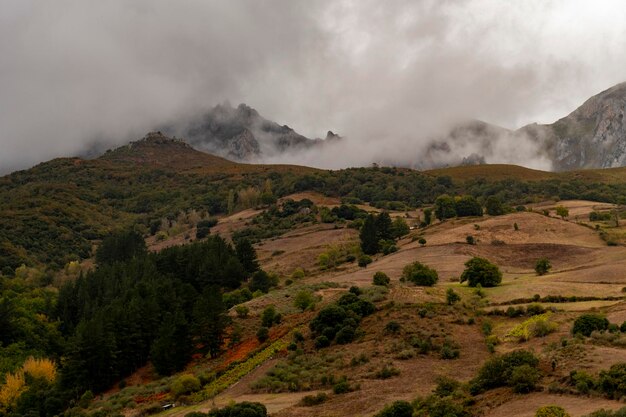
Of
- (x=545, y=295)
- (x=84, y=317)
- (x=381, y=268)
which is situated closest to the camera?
(x=545, y=295)

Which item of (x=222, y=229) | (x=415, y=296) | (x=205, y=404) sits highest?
(x=222, y=229)

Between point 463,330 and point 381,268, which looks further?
point 381,268

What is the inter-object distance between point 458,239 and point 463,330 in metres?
62.5

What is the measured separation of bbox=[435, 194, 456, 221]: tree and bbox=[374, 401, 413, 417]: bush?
376ft

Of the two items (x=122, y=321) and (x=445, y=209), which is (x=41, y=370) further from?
(x=445, y=209)

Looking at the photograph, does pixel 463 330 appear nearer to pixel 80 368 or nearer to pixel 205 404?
pixel 205 404

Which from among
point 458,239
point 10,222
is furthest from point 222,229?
point 458,239

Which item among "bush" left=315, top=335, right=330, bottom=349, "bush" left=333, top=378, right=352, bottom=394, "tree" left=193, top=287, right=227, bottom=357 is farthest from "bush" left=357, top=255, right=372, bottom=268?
"bush" left=333, top=378, right=352, bottom=394

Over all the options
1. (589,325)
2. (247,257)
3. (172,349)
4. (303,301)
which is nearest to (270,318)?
(303,301)

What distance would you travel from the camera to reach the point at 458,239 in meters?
117

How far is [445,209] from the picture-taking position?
147 meters

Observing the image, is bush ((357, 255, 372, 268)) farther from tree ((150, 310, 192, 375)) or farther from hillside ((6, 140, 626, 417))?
tree ((150, 310, 192, 375))

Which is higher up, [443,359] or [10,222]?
[10,222]

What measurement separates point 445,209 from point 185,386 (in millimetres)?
103044
